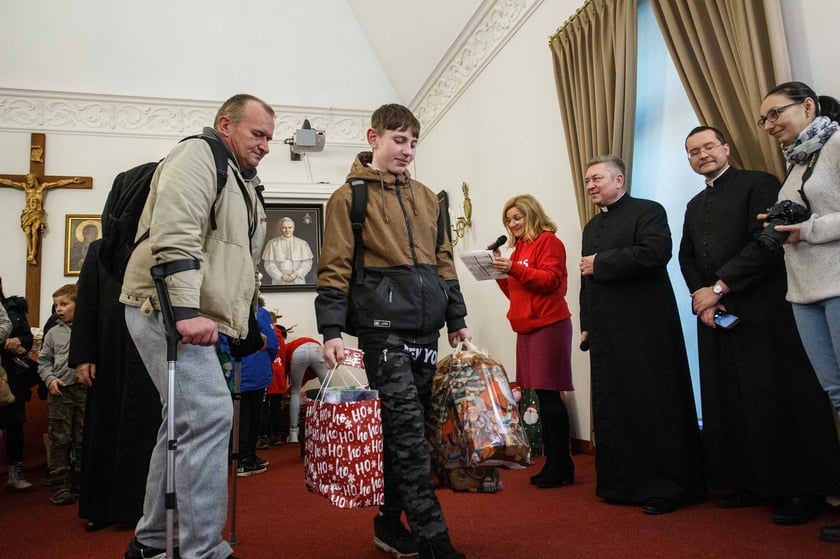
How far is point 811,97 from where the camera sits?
220 cm

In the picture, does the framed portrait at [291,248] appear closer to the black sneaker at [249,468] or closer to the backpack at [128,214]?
the black sneaker at [249,468]

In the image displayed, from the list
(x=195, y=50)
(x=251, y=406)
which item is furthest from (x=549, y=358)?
(x=195, y=50)

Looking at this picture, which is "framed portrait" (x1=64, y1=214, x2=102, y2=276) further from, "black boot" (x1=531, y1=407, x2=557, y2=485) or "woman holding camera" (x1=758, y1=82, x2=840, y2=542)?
"woman holding camera" (x1=758, y1=82, x2=840, y2=542)

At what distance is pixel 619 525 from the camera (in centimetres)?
238

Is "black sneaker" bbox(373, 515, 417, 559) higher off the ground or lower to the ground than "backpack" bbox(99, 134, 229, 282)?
lower

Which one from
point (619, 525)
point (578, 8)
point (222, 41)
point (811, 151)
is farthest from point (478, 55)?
point (619, 525)

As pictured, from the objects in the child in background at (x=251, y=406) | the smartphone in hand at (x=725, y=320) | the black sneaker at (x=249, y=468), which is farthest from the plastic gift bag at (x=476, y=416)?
the black sneaker at (x=249, y=468)

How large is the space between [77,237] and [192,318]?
599 cm

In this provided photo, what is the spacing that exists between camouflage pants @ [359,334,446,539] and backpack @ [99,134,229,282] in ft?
2.14

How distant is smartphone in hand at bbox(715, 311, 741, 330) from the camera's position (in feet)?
8.20

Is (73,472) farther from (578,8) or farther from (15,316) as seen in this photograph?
(578,8)

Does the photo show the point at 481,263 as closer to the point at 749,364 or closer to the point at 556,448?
the point at 556,448

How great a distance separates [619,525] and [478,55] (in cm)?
455

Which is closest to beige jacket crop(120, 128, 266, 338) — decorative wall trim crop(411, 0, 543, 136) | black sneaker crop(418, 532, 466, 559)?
black sneaker crop(418, 532, 466, 559)
